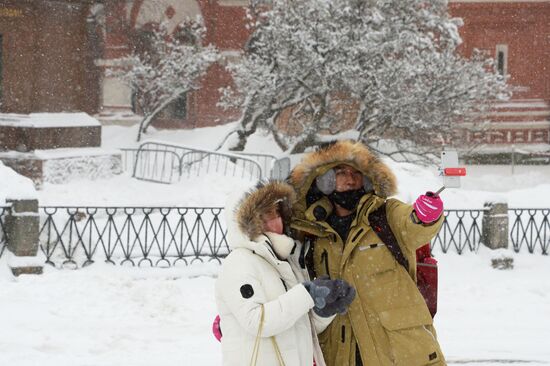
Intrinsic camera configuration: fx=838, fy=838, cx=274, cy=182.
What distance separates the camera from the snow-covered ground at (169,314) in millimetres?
8070

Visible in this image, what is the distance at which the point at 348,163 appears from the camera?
4422mm

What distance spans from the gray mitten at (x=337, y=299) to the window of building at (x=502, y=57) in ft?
86.2

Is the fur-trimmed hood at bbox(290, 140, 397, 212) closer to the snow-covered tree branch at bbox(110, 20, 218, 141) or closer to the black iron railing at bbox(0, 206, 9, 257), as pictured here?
the black iron railing at bbox(0, 206, 9, 257)

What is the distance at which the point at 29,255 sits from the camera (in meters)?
11.0

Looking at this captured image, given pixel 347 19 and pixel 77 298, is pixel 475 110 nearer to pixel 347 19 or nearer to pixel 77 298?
pixel 347 19

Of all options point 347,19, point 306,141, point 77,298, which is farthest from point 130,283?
point 347,19

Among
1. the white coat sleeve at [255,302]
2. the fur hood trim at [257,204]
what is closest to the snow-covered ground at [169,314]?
the fur hood trim at [257,204]

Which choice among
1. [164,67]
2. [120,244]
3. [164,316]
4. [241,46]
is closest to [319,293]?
[164,316]

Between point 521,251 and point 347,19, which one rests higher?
point 347,19

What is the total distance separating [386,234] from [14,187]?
851cm

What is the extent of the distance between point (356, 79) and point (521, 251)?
22.6ft

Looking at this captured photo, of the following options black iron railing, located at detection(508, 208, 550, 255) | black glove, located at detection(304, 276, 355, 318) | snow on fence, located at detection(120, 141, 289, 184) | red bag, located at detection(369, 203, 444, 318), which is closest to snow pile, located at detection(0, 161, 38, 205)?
snow on fence, located at detection(120, 141, 289, 184)

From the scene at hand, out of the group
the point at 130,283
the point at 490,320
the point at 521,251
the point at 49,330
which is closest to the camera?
the point at 49,330

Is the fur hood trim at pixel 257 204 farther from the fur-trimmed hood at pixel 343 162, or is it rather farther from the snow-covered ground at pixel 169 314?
the snow-covered ground at pixel 169 314
